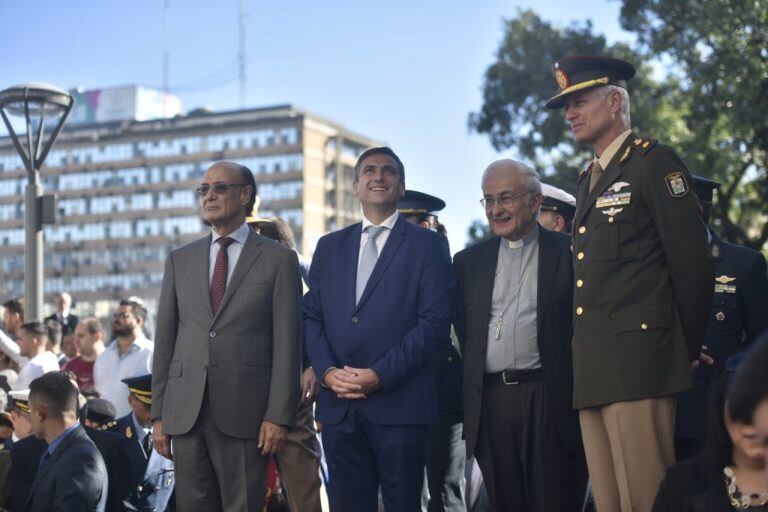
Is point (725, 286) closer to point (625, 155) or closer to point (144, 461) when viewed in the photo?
point (625, 155)

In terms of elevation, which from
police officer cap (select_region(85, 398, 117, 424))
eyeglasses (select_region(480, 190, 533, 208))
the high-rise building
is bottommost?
police officer cap (select_region(85, 398, 117, 424))

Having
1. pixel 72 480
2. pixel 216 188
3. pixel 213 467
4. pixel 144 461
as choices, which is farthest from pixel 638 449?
pixel 144 461

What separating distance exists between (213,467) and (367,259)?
142 cm

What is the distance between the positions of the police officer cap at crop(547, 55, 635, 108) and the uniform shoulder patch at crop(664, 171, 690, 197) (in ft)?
1.93

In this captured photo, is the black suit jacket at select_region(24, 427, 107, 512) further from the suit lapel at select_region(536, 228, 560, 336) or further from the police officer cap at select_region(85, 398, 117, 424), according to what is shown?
the suit lapel at select_region(536, 228, 560, 336)

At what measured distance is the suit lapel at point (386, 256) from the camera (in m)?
6.06

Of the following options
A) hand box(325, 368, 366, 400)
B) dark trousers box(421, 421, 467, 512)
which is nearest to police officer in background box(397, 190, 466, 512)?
dark trousers box(421, 421, 467, 512)

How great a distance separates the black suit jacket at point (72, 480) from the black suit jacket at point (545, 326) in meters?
2.59

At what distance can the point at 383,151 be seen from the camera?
21.0ft

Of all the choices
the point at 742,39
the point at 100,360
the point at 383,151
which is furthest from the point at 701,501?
the point at 742,39

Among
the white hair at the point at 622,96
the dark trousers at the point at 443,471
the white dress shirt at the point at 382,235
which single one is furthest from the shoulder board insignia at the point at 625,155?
the dark trousers at the point at 443,471

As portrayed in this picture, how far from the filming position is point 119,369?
36.2 feet

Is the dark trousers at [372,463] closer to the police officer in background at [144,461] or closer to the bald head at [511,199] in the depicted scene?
the bald head at [511,199]

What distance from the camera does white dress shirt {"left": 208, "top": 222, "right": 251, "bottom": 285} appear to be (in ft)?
20.7
